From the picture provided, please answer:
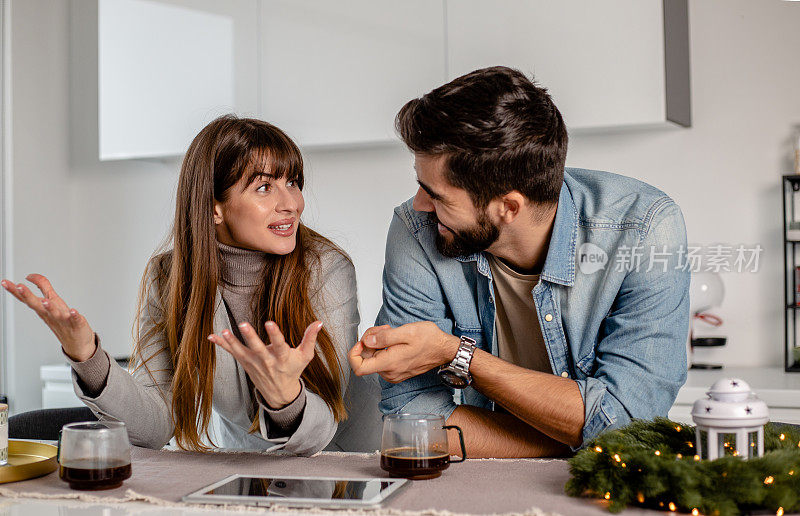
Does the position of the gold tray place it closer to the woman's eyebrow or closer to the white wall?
the woman's eyebrow

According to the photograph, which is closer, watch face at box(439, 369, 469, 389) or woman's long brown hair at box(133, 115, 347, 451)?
watch face at box(439, 369, 469, 389)

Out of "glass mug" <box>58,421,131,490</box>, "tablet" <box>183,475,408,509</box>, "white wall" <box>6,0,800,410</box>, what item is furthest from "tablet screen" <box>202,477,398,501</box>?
"white wall" <box>6,0,800,410</box>

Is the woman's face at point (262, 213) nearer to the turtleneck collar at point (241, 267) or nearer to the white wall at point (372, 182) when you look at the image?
the turtleneck collar at point (241, 267)

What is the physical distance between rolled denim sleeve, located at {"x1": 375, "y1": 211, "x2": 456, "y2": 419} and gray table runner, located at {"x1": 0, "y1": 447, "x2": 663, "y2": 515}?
210 mm

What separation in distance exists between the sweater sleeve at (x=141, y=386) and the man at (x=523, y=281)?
430 mm

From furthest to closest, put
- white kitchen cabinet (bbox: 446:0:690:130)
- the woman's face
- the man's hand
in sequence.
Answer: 1. white kitchen cabinet (bbox: 446:0:690:130)
2. the woman's face
3. the man's hand

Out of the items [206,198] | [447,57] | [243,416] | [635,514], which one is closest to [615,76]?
[447,57]

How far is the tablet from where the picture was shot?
42.3 inches

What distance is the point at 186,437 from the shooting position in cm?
160

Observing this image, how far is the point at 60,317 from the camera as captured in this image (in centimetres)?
130

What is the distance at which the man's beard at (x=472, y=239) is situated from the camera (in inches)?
61.4

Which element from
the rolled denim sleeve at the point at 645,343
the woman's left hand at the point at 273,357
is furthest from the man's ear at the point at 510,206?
the woman's left hand at the point at 273,357

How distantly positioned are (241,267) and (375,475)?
725mm

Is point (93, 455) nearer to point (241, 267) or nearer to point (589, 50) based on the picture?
point (241, 267)
